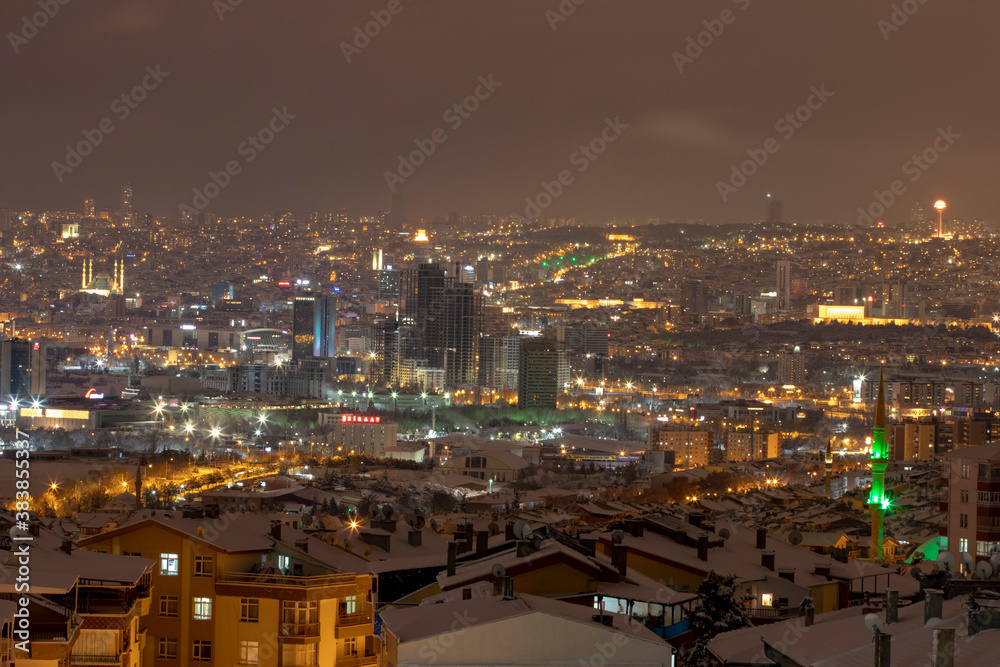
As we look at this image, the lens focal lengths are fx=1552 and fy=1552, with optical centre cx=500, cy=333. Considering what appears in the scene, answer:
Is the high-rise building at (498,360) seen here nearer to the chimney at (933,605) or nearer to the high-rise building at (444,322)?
the high-rise building at (444,322)

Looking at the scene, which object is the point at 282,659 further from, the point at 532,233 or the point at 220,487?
the point at 532,233

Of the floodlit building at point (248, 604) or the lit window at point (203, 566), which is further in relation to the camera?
the lit window at point (203, 566)

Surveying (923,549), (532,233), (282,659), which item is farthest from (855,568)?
(532,233)

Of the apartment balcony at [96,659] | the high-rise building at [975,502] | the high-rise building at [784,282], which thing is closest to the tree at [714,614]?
the apartment balcony at [96,659]

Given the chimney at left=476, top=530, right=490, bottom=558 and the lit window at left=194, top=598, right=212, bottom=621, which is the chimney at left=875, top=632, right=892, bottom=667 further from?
the chimney at left=476, top=530, right=490, bottom=558

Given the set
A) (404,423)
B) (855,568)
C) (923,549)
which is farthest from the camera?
(404,423)

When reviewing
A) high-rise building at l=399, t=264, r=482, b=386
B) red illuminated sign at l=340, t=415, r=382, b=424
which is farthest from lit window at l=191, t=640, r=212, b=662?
high-rise building at l=399, t=264, r=482, b=386

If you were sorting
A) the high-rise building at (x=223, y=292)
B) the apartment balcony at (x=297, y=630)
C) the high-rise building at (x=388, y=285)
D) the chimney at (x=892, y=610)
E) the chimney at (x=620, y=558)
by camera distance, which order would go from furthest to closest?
the high-rise building at (x=388, y=285), the high-rise building at (x=223, y=292), the chimney at (x=620, y=558), the apartment balcony at (x=297, y=630), the chimney at (x=892, y=610)
